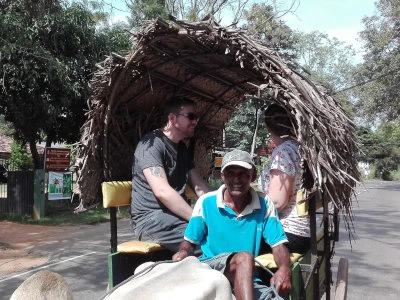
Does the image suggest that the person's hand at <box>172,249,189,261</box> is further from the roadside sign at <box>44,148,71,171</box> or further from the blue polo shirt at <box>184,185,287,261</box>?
the roadside sign at <box>44,148,71,171</box>

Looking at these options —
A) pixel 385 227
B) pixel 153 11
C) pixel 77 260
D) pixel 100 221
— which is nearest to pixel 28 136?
pixel 100 221

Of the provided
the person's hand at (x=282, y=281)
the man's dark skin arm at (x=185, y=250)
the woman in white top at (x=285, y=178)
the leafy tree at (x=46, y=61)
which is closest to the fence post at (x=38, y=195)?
the leafy tree at (x=46, y=61)

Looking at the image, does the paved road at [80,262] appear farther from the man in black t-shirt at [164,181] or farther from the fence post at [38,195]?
the man in black t-shirt at [164,181]

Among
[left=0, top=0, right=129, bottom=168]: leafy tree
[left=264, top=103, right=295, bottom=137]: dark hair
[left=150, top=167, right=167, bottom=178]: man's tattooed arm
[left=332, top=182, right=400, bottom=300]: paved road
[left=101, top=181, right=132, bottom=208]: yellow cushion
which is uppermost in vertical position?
[left=0, top=0, right=129, bottom=168]: leafy tree

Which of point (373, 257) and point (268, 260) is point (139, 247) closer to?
point (268, 260)

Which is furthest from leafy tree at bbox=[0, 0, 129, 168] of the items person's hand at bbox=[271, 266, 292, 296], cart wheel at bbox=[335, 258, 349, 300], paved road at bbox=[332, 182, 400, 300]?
person's hand at bbox=[271, 266, 292, 296]

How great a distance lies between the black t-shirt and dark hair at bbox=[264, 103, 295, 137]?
0.83 m

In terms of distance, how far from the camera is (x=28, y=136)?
14.3m

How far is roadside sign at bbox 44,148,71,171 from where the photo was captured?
1456 centimetres

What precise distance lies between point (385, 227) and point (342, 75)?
47697mm

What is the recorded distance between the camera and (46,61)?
12430 millimetres

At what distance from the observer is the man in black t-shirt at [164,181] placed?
377 cm

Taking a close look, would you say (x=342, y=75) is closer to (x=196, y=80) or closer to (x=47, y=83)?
(x=47, y=83)

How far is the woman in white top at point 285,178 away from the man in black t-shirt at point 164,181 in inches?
24.9
